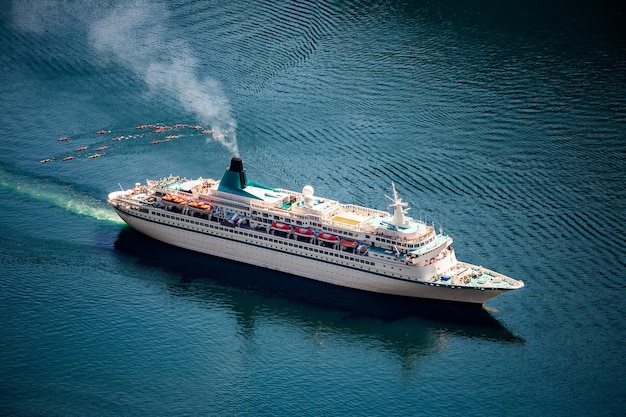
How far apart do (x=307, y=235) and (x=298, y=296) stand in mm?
7513

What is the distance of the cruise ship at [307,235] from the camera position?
108438 millimetres

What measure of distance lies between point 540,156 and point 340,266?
36.7 metres

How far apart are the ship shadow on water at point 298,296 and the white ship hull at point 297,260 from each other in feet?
2.58

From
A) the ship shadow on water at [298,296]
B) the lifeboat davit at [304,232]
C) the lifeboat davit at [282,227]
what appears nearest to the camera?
the ship shadow on water at [298,296]

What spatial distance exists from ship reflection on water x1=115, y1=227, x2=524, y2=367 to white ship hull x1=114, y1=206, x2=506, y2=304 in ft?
2.93

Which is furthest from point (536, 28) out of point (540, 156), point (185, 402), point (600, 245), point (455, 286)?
point (185, 402)

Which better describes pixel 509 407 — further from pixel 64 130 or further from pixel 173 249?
pixel 64 130

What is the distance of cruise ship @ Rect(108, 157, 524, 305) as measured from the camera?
108438 mm

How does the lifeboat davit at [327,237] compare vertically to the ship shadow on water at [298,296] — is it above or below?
above

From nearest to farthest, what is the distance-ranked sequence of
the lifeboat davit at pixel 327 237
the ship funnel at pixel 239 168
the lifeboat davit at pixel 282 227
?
the lifeboat davit at pixel 327 237 → the lifeboat davit at pixel 282 227 → the ship funnel at pixel 239 168

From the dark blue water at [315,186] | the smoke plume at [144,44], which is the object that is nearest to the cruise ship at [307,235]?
the dark blue water at [315,186]

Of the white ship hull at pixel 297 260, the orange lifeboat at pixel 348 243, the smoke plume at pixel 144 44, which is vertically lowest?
the white ship hull at pixel 297 260

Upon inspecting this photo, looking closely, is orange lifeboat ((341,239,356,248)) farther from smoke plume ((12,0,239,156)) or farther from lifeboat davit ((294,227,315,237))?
smoke plume ((12,0,239,156))

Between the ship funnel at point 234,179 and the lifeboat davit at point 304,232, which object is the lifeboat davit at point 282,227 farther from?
the ship funnel at point 234,179
